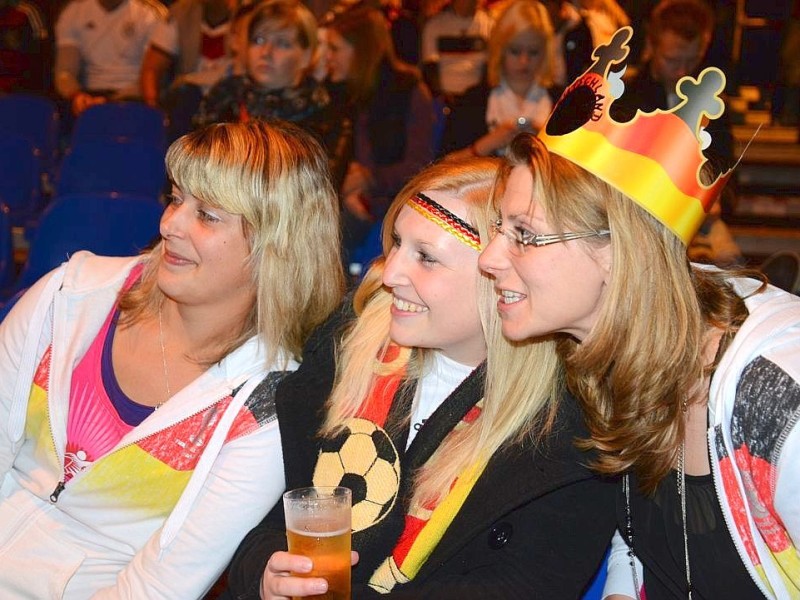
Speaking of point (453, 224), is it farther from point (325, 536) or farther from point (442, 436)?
point (325, 536)

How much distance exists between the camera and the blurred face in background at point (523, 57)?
5105 millimetres

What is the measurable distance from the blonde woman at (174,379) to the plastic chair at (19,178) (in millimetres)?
3269

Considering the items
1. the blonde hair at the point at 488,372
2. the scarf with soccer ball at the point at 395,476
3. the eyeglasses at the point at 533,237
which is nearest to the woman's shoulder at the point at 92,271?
the blonde hair at the point at 488,372

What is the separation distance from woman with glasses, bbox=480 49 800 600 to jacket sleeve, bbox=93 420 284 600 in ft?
2.15

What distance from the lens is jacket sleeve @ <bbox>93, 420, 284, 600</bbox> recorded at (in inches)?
85.9

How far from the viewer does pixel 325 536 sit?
70.0 inches

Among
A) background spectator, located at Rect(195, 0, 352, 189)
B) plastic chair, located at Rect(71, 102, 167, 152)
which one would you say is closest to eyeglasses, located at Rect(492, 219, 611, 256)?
background spectator, located at Rect(195, 0, 352, 189)

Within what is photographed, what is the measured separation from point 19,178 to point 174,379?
3520mm

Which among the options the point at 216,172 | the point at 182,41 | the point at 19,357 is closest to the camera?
the point at 216,172

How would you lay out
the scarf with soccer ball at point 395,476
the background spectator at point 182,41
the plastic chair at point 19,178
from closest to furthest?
1. the scarf with soccer ball at point 395,476
2. the plastic chair at point 19,178
3. the background spectator at point 182,41

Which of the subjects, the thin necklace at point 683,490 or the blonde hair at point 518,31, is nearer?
the thin necklace at point 683,490

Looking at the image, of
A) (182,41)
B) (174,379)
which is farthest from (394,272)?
(182,41)

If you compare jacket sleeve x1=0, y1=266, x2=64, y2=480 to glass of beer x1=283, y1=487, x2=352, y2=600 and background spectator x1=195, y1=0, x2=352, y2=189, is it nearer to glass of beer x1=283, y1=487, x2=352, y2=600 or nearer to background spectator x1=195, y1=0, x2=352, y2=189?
glass of beer x1=283, y1=487, x2=352, y2=600

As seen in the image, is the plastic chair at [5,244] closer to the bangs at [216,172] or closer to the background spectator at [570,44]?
the bangs at [216,172]
